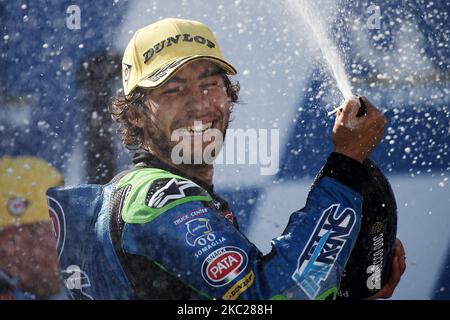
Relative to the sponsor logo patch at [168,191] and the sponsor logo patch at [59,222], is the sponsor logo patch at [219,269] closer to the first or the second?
the sponsor logo patch at [168,191]

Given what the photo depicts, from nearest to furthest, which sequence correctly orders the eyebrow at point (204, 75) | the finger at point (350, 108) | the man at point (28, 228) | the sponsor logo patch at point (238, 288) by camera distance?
the sponsor logo patch at point (238, 288)
the finger at point (350, 108)
the eyebrow at point (204, 75)
the man at point (28, 228)

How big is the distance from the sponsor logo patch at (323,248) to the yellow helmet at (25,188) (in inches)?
48.3

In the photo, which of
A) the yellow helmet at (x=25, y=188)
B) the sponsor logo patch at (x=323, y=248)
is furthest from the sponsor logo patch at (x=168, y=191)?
the yellow helmet at (x=25, y=188)

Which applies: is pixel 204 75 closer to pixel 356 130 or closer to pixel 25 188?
pixel 356 130

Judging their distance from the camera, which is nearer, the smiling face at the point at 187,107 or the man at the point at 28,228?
the smiling face at the point at 187,107

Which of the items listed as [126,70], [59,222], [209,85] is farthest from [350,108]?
[59,222]

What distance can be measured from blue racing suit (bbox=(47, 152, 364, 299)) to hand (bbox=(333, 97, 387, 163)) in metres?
0.03

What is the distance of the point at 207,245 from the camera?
122 cm

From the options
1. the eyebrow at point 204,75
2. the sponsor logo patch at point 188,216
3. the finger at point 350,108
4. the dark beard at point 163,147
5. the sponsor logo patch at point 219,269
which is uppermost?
the eyebrow at point 204,75

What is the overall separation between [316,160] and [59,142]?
0.84 metres

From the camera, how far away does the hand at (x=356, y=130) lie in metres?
1.31

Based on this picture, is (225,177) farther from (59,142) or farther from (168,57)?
(168,57)

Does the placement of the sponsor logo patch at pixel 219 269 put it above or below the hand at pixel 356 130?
below

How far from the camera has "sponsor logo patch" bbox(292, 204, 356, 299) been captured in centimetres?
123
